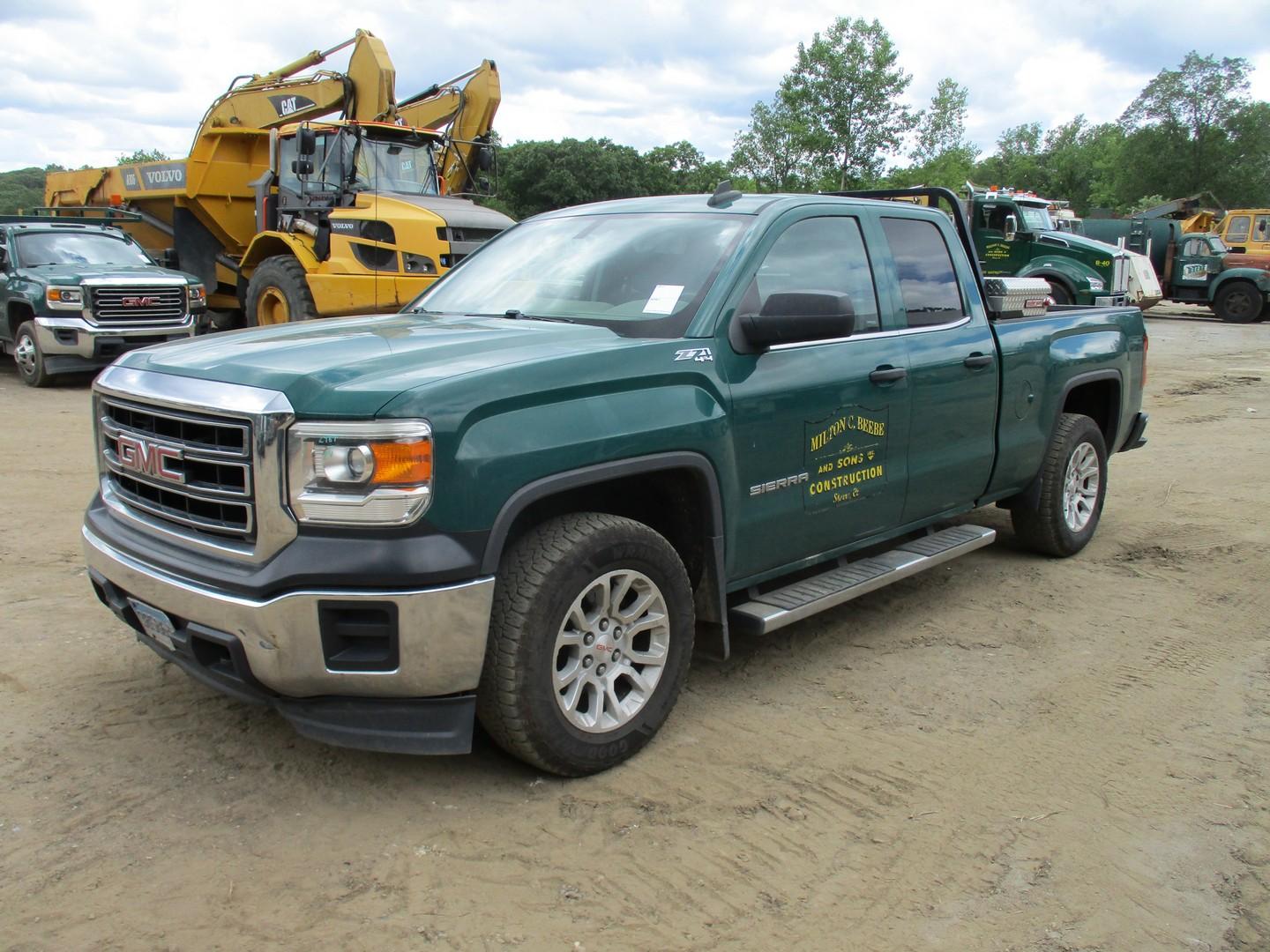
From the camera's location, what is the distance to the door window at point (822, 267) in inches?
161

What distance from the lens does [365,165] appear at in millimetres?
12367

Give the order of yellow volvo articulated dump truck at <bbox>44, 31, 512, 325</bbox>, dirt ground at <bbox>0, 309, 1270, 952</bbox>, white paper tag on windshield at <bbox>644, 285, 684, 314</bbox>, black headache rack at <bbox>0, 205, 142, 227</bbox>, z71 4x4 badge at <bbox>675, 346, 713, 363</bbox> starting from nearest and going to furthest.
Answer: dirt ground at <bbox>0, 309, 1270, 952</bbox> → z71 4x4 badge at <bbox>675, 346, 713, 363</bbox> → white paper tag on windshield at <bbox>644, 285, 684, 314</bbox> → yellow volvo articulated dump truck at <bbox>44, 31, 512, 325</bbox> → black headache rack at <bbox>0, 205, 142, 227</bbox>

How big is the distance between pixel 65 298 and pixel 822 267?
1032 centimetres

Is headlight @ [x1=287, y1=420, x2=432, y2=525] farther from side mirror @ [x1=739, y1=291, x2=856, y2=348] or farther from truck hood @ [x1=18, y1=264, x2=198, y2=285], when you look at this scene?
truck hood @ [x1=18, y1=264, x2=198, y2=285]

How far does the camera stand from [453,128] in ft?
48.8

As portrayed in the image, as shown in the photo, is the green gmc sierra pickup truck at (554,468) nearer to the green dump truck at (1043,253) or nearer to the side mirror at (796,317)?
the side mirror at (796,317)

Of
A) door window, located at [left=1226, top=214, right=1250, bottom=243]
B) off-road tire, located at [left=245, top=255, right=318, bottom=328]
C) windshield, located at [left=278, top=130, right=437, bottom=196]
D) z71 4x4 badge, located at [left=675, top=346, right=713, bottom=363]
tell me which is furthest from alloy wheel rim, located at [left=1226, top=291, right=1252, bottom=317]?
z71 4x4 badge, located at [left=675, top=346, right=713, bottom=363]

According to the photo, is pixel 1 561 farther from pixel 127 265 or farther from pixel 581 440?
pixel 127 265

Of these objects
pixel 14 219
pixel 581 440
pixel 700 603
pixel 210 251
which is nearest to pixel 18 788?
pixel 581 440

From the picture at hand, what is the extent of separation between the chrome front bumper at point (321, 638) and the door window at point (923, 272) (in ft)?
8.58

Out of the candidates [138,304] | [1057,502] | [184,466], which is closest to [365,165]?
[138,304]

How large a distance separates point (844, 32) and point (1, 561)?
4987 centimetres

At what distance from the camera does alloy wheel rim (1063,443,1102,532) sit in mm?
5941

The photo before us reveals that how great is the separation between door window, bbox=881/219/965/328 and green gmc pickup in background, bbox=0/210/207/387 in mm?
9903
